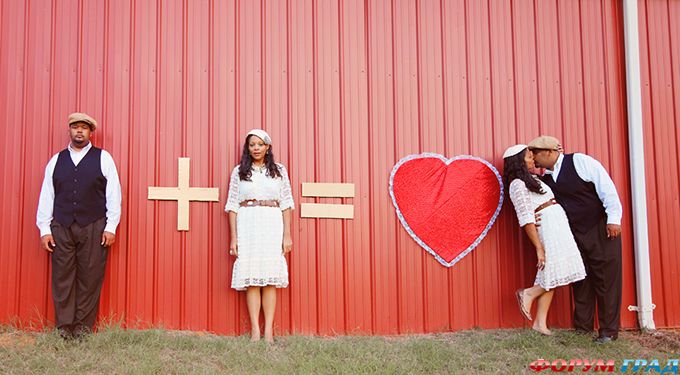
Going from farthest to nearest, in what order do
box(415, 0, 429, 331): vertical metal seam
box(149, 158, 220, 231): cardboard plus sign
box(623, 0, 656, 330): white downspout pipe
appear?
1. box(623, 0, 656, 330): white downspout pipe
2. box(415, 0, 429, 331): vertical metal seam
3. box(149, 158, 220, 231): cardboard plus sign

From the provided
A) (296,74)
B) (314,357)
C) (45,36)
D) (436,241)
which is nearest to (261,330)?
(314,357)

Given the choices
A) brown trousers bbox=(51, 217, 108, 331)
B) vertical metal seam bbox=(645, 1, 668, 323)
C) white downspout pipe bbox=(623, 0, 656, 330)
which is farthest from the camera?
vertical metal seam bbox=(645, 1, 668, 323)

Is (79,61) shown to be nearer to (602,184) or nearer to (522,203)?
(522,203)

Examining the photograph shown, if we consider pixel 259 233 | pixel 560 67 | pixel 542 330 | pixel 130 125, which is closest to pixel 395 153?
pixel 259 233

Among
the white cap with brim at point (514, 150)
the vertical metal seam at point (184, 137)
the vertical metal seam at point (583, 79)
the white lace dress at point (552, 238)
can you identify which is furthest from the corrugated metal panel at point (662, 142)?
the vertical metal seam at point (184, 137)

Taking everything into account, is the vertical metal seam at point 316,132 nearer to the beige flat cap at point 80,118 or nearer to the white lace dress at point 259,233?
the white lace dress at point 259,233

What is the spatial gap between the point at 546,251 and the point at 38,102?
165 inches

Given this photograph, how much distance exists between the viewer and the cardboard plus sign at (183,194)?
4895mm

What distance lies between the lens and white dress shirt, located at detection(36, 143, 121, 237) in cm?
454

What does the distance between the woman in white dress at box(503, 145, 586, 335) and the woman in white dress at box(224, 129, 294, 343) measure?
1829 millimetres

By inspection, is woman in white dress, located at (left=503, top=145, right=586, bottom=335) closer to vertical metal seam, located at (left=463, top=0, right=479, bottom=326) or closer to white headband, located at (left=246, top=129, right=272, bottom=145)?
vertical metal seam, located at (left=463, top=0, right=479, bottom=326)

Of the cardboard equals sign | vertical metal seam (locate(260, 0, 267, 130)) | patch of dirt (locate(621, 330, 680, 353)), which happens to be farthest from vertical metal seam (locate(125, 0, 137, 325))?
patch of dirt (locate(621, 330, 680, 353))

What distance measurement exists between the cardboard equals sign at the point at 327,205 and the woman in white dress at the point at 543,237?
1327 mm

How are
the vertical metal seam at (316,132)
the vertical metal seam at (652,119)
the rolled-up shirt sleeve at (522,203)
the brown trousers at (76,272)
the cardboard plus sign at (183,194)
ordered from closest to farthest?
the brown trousers at (76,272) < the rolled-up shirt sleeve at (522,203) < the cardboard plus sign at (183,194) < the vertical metal seam at (316,132) < the vertical metal seam at (652,119)
